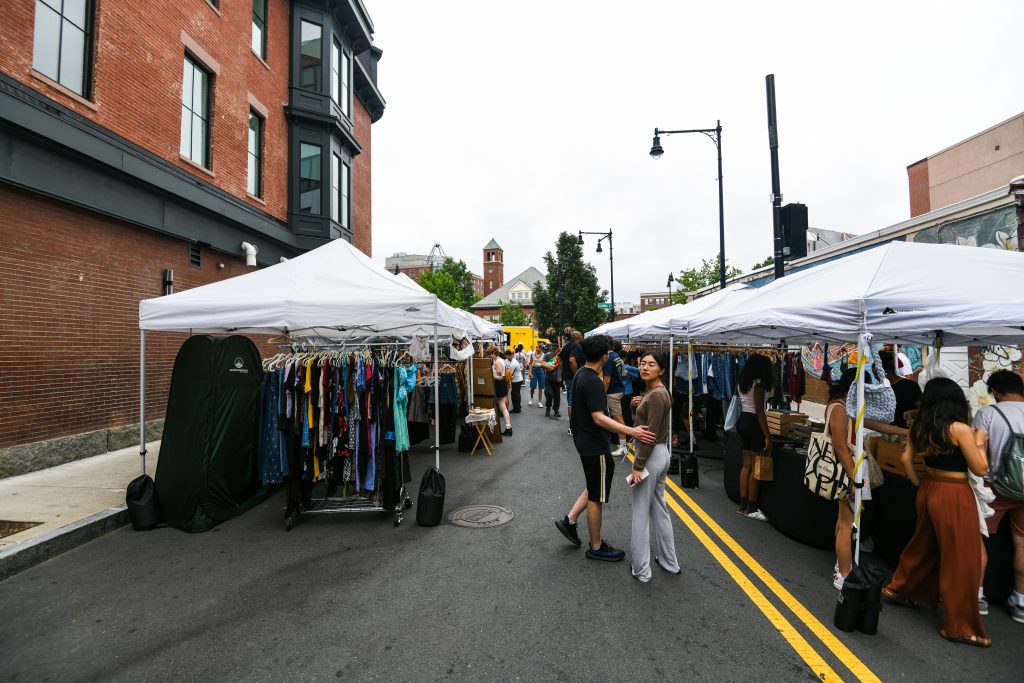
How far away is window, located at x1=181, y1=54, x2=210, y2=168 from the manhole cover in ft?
33.6

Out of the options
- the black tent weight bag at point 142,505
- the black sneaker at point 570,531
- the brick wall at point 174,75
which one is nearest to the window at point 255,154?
the brick wall at point 174,75

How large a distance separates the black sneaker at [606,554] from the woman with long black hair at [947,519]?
2.12 metres

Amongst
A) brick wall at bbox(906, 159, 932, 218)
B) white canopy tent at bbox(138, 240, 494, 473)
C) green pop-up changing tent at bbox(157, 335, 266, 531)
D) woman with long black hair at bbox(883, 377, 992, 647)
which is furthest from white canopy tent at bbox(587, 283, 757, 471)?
brick wall at bbox(906, 159, 932, 218)

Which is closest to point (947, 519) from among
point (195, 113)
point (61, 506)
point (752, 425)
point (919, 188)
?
point (752, 425)

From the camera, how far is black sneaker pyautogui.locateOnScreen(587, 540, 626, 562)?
453cm

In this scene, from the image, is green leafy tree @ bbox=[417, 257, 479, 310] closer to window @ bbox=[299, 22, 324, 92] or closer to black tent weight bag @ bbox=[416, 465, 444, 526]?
window @ bbox=[299, 22, 324, 92]

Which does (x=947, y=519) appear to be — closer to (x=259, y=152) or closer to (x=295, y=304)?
(x=295, y=304)

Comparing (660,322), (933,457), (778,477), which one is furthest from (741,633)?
(660,322)

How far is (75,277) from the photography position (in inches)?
324

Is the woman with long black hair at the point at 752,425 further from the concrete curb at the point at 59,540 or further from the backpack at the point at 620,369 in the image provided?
the concrete curb at the point at 59,540

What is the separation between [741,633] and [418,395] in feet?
21.6

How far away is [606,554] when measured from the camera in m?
4.54

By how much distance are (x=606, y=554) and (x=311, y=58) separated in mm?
17967

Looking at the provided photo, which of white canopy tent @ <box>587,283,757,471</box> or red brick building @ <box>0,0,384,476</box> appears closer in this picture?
red brick building @ <box>0,0,384,476</box>
